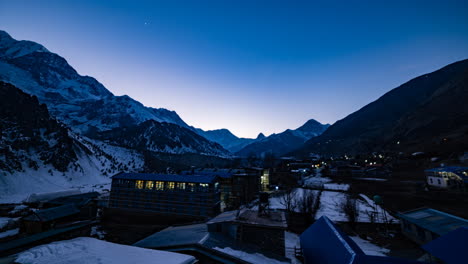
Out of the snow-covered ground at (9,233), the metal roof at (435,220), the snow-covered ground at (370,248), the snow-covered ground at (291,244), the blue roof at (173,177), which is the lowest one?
the snow-covered ground at (291,244)

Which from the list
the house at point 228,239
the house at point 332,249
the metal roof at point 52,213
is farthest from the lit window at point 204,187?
the metal roof at point 52,213

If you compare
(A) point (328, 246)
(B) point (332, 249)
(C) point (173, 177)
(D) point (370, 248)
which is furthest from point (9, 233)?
(D) point (370, 248)

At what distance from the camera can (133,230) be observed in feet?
96.0

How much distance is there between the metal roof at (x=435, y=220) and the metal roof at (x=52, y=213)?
48.9 metres

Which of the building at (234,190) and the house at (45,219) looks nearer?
the house at (45,219)

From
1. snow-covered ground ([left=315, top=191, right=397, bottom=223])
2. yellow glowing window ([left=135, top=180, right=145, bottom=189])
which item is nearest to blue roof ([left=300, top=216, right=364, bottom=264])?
snow-covered ground ([left=315, top=191, right=397, bottom=223])

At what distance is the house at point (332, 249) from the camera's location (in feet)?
38.0

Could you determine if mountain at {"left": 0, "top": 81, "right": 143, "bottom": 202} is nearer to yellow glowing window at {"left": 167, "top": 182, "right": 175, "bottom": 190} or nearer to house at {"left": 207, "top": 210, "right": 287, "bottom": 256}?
yellow glowing window at {"left": 167, "top": 182, "right": 175, "bottom": 190}

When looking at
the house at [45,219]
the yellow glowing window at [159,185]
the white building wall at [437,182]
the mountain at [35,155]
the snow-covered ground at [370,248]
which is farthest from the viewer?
the mountain at [35,155]

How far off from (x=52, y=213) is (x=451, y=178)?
84957 millimetres

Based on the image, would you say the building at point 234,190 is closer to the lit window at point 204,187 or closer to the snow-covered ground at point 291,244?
the lit window at point 204,187

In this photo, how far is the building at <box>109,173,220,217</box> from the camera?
3669 cm

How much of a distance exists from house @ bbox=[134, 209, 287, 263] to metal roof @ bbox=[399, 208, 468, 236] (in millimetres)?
18170

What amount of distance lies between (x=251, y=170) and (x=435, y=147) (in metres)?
100
